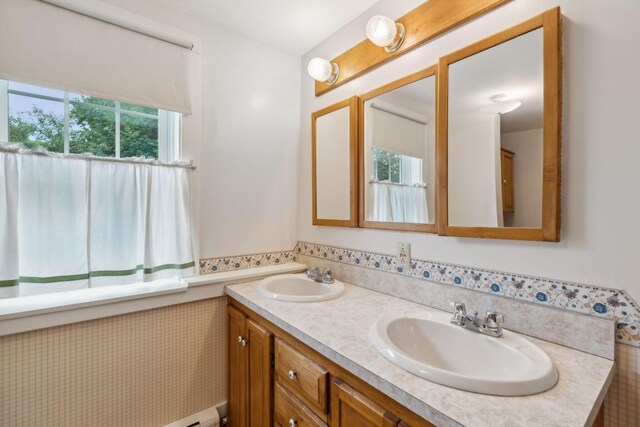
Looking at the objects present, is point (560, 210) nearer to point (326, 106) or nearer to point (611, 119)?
point (611, 119)

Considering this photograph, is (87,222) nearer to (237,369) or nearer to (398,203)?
(237,369)

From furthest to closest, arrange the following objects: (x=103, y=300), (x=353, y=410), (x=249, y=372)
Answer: (x=249, y=372) → (x=103, y=300) → (x=353, y=410)

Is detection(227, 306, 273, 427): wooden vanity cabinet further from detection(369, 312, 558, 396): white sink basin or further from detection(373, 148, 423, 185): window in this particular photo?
detection(373, 148, 423, 185): window

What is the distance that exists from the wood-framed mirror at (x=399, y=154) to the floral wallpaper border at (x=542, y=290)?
187mm

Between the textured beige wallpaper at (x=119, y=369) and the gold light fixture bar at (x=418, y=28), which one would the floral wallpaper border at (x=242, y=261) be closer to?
the textured beige wallpaper at (x=119, y=369)

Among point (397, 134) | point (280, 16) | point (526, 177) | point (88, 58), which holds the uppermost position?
point (280, 16)

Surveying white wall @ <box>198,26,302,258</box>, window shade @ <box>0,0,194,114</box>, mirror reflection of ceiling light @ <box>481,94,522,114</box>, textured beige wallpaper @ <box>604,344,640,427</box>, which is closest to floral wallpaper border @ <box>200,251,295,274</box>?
white wall @ <box>198,26,302,258</box>

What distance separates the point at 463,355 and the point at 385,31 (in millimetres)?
1410

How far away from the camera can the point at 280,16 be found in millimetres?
1699

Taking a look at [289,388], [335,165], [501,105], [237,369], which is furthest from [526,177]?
[237,369]

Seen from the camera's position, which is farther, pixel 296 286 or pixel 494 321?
pixel 296 286

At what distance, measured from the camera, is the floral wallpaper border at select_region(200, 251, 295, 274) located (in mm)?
1739

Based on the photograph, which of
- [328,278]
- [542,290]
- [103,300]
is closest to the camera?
[542,290]

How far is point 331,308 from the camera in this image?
1.31 metres
